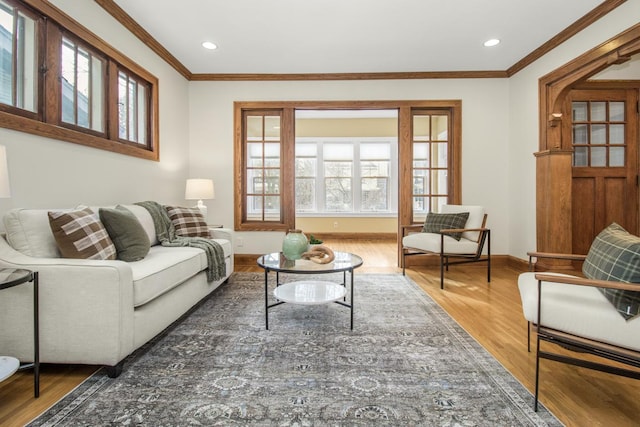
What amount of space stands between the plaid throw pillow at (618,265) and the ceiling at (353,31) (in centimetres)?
236

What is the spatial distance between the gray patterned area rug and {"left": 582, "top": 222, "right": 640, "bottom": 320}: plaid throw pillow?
1.94 feet

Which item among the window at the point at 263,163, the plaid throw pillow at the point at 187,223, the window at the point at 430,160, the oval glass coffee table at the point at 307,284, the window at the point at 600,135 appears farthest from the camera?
the window at the point at 263,163

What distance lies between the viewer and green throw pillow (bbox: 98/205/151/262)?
7.53 feet

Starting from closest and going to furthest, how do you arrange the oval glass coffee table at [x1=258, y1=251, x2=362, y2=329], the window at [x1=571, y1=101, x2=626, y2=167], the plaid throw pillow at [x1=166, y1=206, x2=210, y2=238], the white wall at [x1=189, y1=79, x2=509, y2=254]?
the oval glass coffee table at [x1=258, y1=251, x2=362, y2=329], the plaid throw pillow at [x1=166, y1=206, x2=210, y2=238], the window at [x1=571, y1=101, x2=626, y2=167], the white wall at [x1=189, y1=79, x2=509, y2=254]

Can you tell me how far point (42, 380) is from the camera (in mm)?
1681

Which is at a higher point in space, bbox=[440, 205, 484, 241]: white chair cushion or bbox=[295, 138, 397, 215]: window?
bbox=[295, 138, 397, 215]: window

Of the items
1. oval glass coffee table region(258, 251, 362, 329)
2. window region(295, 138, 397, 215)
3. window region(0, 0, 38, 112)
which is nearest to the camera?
window region(0, 0, 38, 112)

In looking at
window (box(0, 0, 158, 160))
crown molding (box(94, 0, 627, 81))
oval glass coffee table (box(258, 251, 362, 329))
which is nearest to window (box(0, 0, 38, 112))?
window (box(0, 0, 158, 160))

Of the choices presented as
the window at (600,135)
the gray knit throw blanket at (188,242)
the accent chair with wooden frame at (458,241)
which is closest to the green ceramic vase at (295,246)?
the gray knit throw blanket at (188,242)

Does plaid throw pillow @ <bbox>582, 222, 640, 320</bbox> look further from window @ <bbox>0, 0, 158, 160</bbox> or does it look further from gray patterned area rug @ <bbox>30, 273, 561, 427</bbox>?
window @ <bbox>0, 0, 158, 160</bbox>

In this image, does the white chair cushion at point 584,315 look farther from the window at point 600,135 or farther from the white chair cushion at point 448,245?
→ the window at point 600,135

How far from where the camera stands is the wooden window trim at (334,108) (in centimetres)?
448

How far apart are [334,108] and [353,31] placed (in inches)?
51.4

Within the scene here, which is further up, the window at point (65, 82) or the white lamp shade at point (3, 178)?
the window at point (65, 82)
